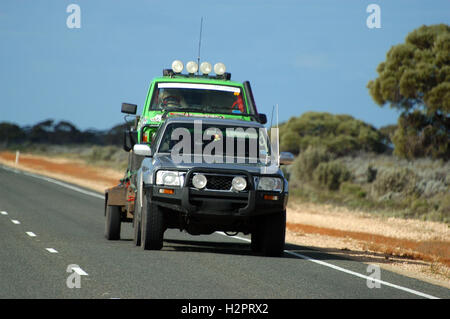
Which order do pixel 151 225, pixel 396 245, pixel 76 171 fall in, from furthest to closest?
1. pixel 76 171
2. pixel 396 245
3. pixel 151 225

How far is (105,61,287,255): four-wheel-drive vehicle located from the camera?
12.3m

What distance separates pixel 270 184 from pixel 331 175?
26879 millimetres

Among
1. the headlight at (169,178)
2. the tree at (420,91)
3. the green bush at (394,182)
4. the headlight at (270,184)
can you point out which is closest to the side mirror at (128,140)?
the headlight at (169,178)

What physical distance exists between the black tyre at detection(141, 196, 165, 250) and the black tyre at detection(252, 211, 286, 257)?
162cm

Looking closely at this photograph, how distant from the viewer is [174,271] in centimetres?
1099

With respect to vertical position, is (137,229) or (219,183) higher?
(219,183)

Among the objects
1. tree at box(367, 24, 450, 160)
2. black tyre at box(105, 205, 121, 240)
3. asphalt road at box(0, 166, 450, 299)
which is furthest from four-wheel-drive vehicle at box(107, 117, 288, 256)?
tree at box(367, 24, 450, 160)

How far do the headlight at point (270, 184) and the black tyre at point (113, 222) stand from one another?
4.04 m

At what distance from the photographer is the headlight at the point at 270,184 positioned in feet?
40.7

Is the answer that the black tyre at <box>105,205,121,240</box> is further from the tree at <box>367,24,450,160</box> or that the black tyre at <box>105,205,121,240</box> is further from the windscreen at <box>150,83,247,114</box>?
the tree at <box>367,24,450,160</box>

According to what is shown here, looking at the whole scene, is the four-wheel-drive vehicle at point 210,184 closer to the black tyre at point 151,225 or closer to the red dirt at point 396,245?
the black tyre at point 151,225

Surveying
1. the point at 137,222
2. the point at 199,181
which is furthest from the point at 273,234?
the point at 137,222

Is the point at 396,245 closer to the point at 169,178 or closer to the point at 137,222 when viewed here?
the point at 137,222
